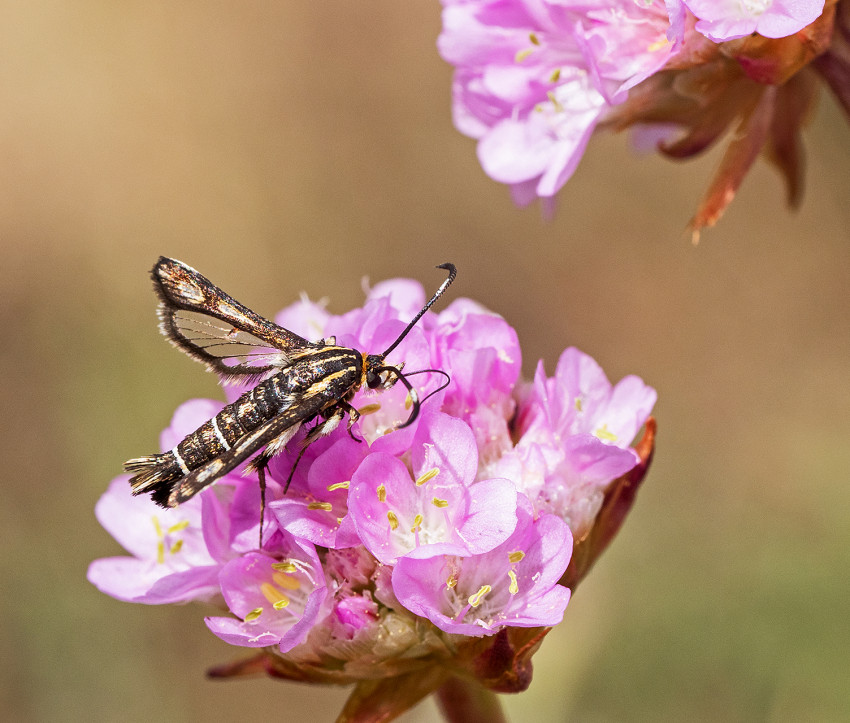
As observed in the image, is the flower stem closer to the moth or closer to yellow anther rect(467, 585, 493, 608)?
yellow anther rect(467, 585, 493, 608)

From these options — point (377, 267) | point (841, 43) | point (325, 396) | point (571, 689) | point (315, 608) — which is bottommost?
point (571, 689)

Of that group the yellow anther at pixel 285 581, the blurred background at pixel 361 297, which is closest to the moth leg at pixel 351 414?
the yellow anther at pixel 285 581

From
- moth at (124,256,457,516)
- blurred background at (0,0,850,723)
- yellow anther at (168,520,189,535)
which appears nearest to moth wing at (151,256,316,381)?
moth at (124,256,457,516)

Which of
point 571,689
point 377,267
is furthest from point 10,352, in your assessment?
point 571,689

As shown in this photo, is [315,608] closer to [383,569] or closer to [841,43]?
[383,569]

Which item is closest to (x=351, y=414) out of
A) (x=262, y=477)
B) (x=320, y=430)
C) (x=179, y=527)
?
(x=320, y=430)

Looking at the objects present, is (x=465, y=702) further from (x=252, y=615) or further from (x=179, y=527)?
(x=179, y=527)

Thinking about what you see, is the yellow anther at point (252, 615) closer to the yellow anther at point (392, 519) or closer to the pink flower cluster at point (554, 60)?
the yellow anther at point (392, 519)
